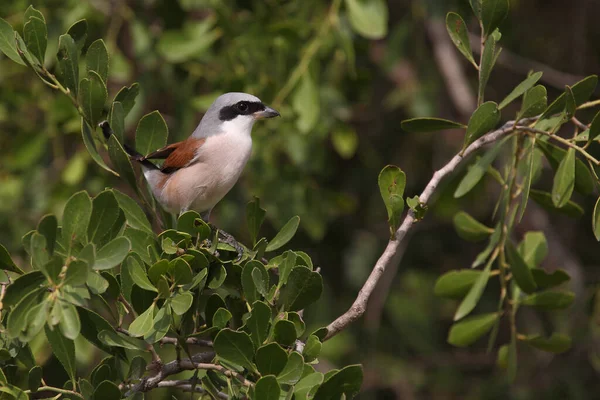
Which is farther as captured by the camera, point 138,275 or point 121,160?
point 121,160

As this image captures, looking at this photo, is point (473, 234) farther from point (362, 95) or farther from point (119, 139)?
point (362, 95)

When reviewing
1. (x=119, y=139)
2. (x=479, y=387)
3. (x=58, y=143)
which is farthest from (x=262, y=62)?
(x=479, y=387)

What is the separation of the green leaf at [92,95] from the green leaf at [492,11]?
104 centimetres

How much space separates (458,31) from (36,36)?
1.16m

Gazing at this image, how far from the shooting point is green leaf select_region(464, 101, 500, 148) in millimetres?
2223

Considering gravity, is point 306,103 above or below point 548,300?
above

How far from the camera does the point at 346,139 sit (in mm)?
4430

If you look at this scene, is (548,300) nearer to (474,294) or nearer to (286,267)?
(474,294)

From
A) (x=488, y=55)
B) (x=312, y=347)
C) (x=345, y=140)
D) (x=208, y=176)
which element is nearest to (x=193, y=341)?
(x=312, y=347)

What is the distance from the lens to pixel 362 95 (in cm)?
434

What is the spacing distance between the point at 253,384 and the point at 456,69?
12.0 feet

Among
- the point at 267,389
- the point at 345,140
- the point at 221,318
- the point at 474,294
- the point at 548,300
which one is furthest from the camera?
the point at 345,140

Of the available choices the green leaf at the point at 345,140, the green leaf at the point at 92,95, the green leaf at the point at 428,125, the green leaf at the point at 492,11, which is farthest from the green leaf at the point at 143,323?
the green leaf at the point at 345,140

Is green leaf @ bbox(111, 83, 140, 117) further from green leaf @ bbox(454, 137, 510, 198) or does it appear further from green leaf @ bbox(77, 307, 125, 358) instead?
→ green leaf @ bbox(454, 137, 510, 198)
